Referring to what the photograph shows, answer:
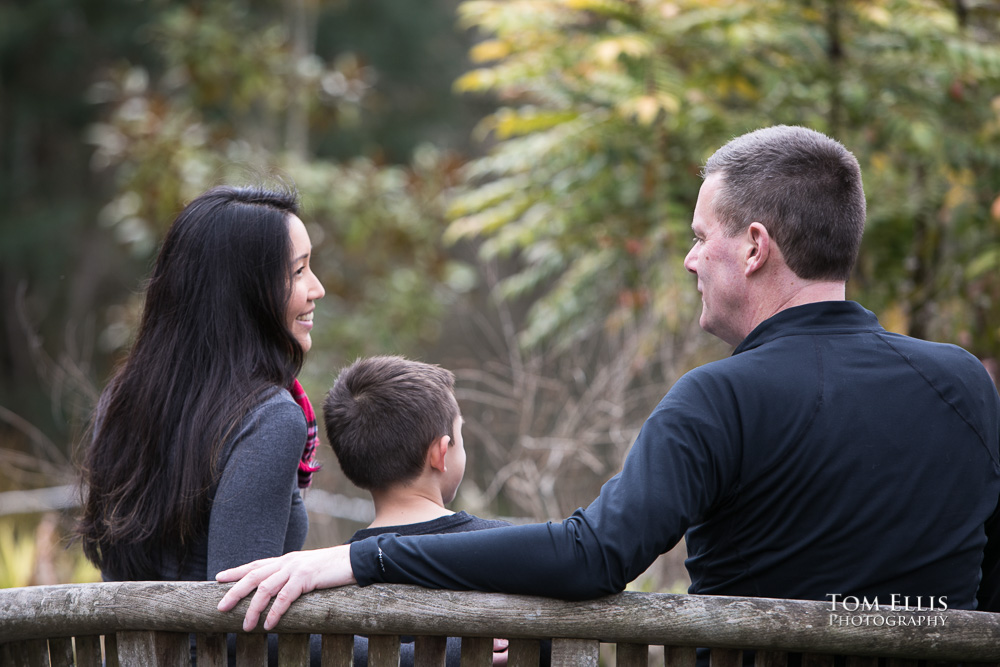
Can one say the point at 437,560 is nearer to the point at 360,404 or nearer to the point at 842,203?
the point at 360,404

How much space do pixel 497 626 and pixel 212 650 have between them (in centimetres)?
52

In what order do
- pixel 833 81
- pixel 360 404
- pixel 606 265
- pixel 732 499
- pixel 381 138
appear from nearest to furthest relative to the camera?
pixel 732 499
pixel 360 404
pixel 833 81
pixel 606 265
pixel 381 138

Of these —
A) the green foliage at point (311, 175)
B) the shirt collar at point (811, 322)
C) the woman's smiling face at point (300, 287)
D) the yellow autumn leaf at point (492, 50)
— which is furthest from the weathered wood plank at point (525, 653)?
the green foliage at point (311, 175)

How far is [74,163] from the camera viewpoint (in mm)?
19031

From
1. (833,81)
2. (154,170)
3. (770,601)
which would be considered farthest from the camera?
(154,170)

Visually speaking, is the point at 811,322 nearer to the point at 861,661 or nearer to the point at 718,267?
the point at 718,267

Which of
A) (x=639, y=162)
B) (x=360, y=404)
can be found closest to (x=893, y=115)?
(x=639, y=162)

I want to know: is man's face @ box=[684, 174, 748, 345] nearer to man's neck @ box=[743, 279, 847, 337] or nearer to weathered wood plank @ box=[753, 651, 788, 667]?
man's neck @ box=[743, 279, 847, 337]

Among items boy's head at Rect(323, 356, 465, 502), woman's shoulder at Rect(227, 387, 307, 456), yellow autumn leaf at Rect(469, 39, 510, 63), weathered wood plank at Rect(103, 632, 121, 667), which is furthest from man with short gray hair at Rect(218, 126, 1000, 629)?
yellow autumn leaf at Rect(469, 39, 510, 63)

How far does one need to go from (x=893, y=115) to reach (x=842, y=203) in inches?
148

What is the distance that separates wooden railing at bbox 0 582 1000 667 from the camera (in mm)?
1463

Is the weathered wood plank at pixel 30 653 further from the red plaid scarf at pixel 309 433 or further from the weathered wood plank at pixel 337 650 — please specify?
the red plaid scarf at pixel 309 433

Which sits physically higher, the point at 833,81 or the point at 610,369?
the point at 833,81

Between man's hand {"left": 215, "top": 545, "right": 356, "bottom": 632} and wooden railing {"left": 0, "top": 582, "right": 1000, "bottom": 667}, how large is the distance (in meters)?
0.02
